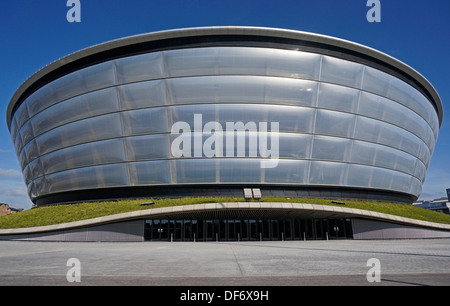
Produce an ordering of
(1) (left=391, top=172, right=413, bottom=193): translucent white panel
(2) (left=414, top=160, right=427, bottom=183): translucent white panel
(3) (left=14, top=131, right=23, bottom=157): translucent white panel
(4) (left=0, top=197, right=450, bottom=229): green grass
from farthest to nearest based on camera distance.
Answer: (3) (left=14, top=131, right=23, bottom=157): translucent white panel
(2) (left=414, top=160, right=427, bottom=183): translucent white panel
(1) (left=391, top=172, right=413, bottom=193): translucent white panel
(4) (left=0, top=197, right=450, bottom=229): green grass

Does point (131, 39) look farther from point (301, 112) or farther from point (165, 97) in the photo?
point (301, 112)

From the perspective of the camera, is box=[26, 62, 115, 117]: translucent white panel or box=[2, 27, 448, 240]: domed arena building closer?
box=[2, 27, 448, 240]: domed arena building

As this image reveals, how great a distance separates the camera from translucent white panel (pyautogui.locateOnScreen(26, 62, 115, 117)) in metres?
31.8

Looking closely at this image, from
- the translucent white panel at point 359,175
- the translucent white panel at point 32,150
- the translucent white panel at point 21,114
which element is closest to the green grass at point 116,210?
the translucent white panel at point 359,175

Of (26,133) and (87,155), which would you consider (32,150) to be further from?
(87,155)

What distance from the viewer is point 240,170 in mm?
28922

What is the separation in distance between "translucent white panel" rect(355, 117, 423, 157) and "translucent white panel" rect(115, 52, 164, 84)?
2356 centimetres

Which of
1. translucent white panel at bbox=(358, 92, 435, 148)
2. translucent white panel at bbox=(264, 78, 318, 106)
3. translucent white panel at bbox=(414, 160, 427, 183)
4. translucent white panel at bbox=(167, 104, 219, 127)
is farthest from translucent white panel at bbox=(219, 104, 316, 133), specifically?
translucent white panel at bbox=(414, 160, 427, 183)

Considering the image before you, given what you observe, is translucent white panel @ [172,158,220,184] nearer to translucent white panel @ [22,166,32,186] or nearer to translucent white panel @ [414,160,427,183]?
translucent white panel @ [22,166,32,186]

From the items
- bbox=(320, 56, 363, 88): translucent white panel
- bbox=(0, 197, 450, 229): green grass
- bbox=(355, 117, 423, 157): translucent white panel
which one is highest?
bbox=(320, 56, 363, 88): translucent white panel

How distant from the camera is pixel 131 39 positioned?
31203 millimetres

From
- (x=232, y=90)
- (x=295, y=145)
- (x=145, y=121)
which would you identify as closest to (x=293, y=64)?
(x=232, y=90)

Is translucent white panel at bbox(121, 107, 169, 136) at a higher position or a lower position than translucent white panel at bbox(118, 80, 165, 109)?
lower
